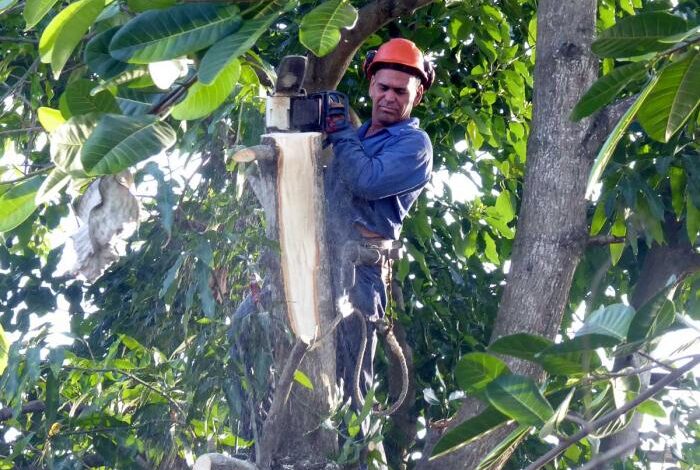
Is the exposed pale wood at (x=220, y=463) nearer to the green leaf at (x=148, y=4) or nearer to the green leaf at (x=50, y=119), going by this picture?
the green leaf at (x=50, y=119)

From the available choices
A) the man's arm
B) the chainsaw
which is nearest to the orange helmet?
the man's arm

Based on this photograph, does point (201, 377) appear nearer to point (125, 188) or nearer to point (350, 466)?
point (350, 466)

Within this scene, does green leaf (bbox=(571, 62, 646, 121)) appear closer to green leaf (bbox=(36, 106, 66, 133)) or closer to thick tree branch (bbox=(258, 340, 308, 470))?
green leaf (bbox=(36, 106, 66, 133))

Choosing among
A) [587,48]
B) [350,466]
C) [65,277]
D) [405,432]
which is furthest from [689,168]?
[65,277]

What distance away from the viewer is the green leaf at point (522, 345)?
1.61 meters

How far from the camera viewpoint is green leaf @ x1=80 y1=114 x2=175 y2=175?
1902mm

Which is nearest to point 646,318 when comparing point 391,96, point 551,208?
point 551,208

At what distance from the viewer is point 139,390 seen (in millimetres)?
3350

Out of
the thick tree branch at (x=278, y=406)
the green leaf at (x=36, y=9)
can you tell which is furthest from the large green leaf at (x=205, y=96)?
the thick tree branch at (x=278, y=406)

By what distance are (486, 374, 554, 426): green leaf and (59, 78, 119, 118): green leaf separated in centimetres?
87

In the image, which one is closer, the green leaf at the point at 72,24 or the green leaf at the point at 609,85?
the green leaf at the point at 609,85

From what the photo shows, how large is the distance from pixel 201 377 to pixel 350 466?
447mm

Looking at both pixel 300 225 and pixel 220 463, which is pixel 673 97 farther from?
pixel 220 463

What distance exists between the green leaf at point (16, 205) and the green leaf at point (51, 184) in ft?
0.14
